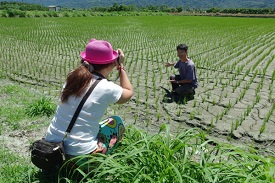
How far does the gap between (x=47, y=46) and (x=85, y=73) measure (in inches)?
345

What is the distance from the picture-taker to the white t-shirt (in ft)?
7.05

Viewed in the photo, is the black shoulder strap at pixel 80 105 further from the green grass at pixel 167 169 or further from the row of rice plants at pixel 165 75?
the row of rice plants at pixel 165 75

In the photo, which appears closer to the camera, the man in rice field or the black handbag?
the black handbag

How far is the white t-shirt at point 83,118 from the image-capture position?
7.05 ft

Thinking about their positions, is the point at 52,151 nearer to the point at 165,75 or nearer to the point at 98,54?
the point at 98,54

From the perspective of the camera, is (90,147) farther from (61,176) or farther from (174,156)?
(174,156)

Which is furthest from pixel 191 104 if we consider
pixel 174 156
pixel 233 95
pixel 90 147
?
pixel 90 147

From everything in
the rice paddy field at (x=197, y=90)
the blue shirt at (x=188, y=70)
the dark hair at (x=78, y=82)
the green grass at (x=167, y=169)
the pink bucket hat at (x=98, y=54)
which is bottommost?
the rice paddy field at (x=197, y=90)

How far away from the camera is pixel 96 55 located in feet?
7.34

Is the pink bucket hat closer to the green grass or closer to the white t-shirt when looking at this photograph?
the white t-shirt

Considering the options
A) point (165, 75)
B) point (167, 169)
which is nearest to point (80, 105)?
point (167, 169)

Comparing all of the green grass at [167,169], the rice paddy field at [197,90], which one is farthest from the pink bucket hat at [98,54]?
the rice paddy field at [197,90]

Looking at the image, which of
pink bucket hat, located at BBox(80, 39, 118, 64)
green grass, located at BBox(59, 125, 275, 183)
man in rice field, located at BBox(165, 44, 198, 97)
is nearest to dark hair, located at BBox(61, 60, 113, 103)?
pink bucket hat, located at BBox(80, 39, 118, 64)

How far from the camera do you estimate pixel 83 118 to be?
2166 millimetres
